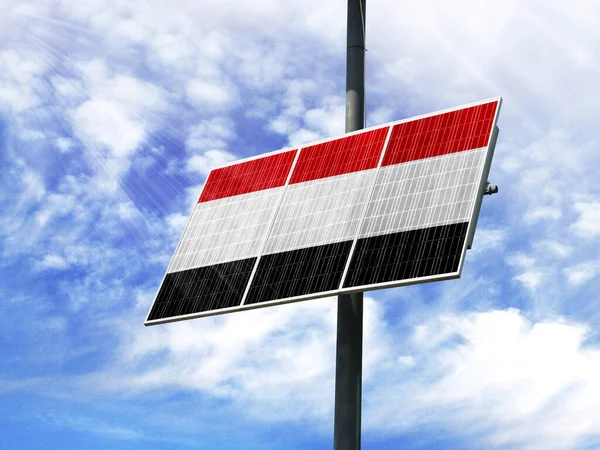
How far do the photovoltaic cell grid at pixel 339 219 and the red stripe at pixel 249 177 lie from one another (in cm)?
4

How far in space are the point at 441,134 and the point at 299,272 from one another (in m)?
4.32

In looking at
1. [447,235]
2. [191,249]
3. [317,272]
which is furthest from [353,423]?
[191,249]

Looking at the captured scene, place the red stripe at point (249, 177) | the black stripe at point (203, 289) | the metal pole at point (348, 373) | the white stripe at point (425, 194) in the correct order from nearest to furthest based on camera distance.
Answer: the white stripe at point (425, 194)
the metal pole at point (348, 373)
the black stripe at point (203, 289)
the red stripe at point (249, 177)

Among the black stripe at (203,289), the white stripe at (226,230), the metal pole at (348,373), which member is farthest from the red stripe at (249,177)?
the metal pole at (348,373)

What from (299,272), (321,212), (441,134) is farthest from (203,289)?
(441,134)

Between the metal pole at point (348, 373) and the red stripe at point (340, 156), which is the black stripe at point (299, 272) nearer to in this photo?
the metal pole at point (348, 373)

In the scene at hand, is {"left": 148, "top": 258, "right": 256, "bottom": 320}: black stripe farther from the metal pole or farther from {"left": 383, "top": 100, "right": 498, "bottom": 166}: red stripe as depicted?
{"left": 383, "top": 100, "right": 498, "bottom": 166}: red stripe

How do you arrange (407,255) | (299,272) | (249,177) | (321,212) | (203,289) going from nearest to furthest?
(407,255) → (299,272) → (321,212) → (203,289) → (249,177)

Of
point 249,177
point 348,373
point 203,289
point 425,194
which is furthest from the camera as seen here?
point 249,177

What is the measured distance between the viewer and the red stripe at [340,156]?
20891 mm

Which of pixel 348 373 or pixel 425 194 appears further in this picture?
pixel 348 373

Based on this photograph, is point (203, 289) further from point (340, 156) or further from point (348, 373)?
point (340, 156)

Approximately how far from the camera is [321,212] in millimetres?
20578

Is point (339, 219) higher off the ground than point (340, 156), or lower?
lower
